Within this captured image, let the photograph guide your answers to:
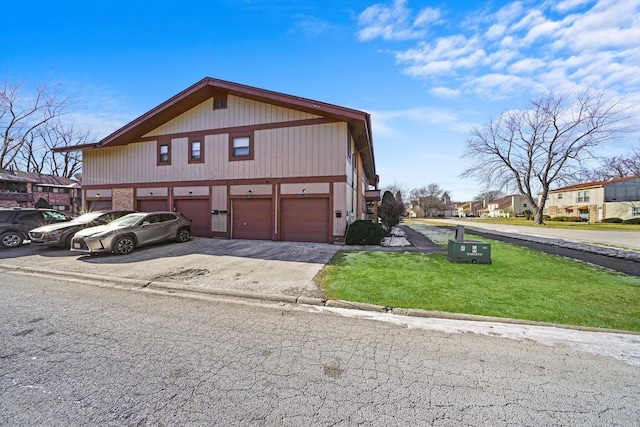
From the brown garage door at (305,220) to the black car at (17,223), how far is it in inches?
424

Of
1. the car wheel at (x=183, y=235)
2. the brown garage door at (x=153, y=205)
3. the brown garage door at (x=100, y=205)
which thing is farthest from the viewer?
the brown garage door at (x=100, y=205)

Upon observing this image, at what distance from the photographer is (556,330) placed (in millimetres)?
4008

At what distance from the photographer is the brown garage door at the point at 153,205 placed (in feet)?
49.2

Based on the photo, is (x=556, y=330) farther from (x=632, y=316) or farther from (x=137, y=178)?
(x=137, y=178)

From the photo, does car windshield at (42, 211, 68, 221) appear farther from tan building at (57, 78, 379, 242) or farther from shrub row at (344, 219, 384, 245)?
shrub row at (344, 219, 384, 245)

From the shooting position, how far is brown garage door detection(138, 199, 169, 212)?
14992 millimetres

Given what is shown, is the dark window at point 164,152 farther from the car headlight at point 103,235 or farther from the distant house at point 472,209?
the distant house at point 472,209

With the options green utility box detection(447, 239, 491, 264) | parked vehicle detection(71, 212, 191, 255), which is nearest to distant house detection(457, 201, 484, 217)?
green utility box detection(447, 239, 491, 264)

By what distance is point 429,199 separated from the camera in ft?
253

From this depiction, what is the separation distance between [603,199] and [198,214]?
5102 cm

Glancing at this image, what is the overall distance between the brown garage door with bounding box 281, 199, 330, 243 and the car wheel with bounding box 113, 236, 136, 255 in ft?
19.6

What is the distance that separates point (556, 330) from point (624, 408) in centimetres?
185

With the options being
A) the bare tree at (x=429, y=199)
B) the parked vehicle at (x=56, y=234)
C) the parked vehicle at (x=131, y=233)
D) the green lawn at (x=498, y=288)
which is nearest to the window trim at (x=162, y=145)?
the parked vehicle at (x=131, y=233)

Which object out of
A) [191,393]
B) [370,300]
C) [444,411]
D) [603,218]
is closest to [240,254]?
[370,300]
